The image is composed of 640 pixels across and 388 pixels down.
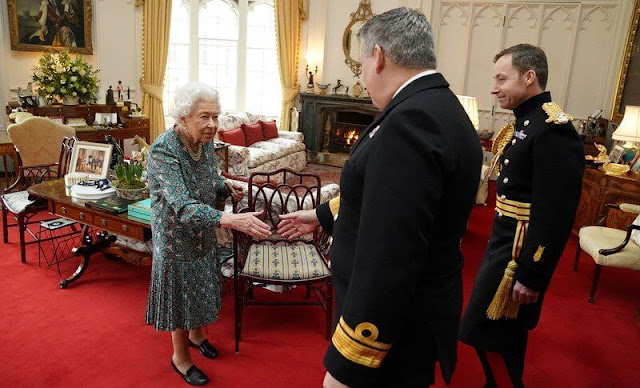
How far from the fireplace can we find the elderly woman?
19.8 ft

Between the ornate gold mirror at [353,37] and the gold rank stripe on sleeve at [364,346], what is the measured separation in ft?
24.6

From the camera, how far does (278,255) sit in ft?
9.08

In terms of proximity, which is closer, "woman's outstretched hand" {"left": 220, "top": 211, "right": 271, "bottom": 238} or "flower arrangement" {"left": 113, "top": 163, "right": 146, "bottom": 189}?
Result: "woman's outstretched hand" {"left": 220, "top": 211, "right": 271, "bottom": 238}

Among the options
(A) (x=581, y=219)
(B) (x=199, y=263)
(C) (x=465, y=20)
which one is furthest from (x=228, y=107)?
(B) (x=199, y=263)

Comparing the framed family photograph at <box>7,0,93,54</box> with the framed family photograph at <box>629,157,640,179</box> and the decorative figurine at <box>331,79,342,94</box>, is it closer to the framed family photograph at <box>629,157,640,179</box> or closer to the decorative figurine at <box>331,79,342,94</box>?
the decorative figurine at <box>331,79,342,94</box>

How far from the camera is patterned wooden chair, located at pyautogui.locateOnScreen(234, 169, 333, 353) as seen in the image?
2.57 metres

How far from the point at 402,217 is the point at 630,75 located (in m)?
6.18

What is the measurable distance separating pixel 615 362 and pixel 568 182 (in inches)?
A: 68.5

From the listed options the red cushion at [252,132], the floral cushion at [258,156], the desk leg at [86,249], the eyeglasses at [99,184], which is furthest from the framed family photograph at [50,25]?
the eyeglasses at [99,184]

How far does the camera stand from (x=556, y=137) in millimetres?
1731

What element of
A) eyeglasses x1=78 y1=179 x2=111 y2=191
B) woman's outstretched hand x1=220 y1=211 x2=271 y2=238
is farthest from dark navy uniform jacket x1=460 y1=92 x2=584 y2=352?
eyeglasses x1=78 y1=179 x2=111 y2=191

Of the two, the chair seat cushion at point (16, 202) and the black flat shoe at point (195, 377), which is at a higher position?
the chair seat cushion at point (16, 202)

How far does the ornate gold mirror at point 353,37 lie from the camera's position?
799 centimetres

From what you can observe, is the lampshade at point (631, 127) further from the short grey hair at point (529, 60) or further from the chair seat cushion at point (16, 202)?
the chair seat cushion at point (16, 202)
